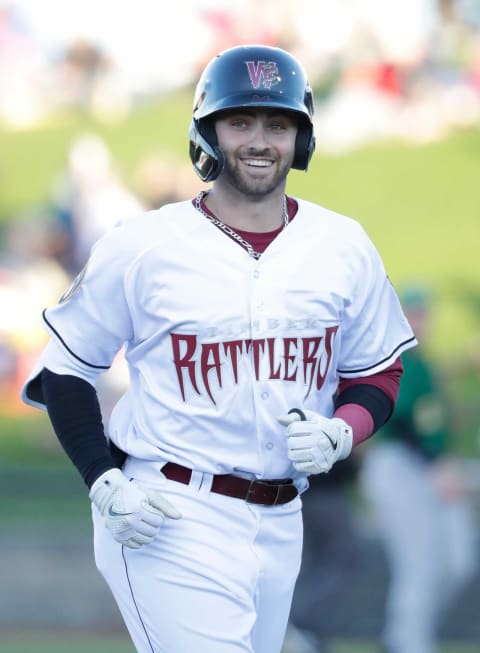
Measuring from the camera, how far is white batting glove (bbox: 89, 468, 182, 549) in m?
2.86

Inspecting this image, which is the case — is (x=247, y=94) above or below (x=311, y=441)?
above

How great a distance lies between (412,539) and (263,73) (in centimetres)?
307

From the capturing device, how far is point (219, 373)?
3027 millimetres

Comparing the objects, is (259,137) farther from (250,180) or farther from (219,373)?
(219,373)

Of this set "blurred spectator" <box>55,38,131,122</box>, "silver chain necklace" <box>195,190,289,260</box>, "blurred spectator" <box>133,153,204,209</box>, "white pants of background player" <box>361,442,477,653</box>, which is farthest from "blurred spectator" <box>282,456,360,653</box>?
"blurred spectator" <box>55,38,131,122</box>

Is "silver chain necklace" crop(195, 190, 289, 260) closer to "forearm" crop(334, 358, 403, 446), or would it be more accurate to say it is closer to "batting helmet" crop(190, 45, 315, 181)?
"batting helmet" crop(190, 45, 315, 181)

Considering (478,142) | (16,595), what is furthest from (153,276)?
(478,142)

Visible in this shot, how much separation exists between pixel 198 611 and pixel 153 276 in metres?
0.74

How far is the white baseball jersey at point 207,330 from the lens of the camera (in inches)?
119

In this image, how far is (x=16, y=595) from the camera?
24.8 ft

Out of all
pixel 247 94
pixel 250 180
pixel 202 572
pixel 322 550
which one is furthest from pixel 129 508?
pixel 322 550

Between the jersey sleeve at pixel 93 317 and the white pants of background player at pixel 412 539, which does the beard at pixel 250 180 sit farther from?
the white pants of background player at pixel 412 539

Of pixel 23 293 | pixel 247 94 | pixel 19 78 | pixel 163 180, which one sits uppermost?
pixel 19 78

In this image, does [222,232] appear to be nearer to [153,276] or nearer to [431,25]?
[153,276]
